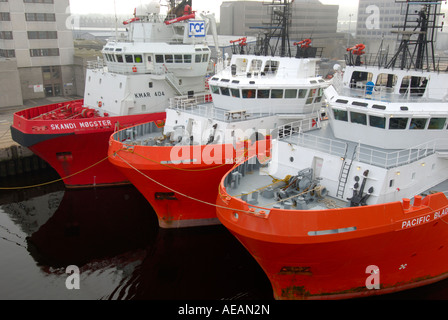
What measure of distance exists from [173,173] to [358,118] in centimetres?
694

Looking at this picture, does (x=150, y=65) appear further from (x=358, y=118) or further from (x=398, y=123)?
(x=398, y=123)

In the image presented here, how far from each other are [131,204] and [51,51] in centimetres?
2337

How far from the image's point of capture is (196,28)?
73.7 feet

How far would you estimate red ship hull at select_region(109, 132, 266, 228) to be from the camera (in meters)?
14.6

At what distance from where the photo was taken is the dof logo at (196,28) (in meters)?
22.3

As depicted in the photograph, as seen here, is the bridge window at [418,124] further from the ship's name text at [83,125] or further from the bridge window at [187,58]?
the ship's name text at [83,125]

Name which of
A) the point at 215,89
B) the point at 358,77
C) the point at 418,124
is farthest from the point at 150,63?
the point at 418,124

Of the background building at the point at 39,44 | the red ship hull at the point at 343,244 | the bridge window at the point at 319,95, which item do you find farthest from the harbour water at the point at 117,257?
the background building at the point at 39,44

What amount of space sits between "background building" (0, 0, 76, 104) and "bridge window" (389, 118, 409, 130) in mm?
29403

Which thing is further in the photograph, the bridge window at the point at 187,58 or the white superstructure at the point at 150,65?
the bridge window at the point at 187,58

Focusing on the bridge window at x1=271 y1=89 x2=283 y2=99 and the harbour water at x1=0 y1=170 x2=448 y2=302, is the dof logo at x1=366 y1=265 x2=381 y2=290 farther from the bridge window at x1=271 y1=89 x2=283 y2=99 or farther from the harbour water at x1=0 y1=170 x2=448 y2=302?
the bridge window at x1=271 y1=89 x2=283 y2=99

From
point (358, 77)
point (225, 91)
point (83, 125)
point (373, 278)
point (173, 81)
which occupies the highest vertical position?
point (358, 77)

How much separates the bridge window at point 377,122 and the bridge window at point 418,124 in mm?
842

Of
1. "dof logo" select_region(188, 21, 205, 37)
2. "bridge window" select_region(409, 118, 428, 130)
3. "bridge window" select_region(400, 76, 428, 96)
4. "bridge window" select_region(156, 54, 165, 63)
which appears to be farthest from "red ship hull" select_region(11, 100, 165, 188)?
"bridge window" select_region(409, 118, 428, 130)
